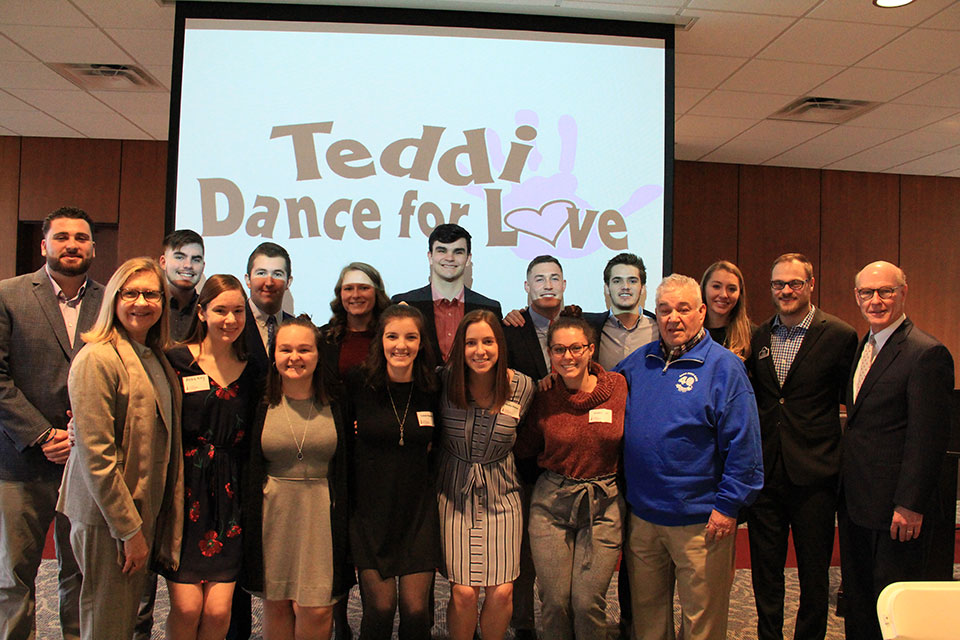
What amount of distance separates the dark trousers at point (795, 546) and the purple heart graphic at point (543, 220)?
5.97ft

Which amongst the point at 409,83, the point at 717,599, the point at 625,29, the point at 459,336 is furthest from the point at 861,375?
the point at 409,83

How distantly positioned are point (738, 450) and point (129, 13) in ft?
14.1

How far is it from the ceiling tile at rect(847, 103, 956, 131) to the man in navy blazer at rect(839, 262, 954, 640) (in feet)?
12.0

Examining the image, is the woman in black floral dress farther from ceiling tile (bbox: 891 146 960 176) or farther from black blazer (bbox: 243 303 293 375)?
ceiling tile (bbox: 891 146 960 176)

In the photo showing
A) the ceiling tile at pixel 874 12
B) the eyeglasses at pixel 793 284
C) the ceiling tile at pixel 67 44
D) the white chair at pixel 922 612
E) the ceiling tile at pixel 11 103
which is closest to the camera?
the white chair at pixel 922 612

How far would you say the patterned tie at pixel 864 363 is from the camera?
2.66 metres

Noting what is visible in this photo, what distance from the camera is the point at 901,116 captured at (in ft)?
18.3

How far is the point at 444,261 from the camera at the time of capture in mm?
3334

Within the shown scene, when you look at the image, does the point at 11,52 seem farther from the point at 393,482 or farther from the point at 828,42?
the point at 828,42

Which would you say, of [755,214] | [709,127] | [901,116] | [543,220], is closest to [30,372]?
[543,220]

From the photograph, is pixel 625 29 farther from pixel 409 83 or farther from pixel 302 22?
pixel 302 22

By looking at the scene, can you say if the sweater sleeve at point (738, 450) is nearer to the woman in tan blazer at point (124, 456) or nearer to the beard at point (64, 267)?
the woman in tan blazer at point (124, 456)

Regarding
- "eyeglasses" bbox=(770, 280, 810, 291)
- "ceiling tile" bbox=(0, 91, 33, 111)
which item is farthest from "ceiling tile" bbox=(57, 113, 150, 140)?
"eyeglasses" bbox=(770, 280, 810, 291)

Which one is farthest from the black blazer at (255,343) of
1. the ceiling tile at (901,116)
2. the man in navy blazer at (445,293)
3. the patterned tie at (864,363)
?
the ceiling tile at (901,116)
